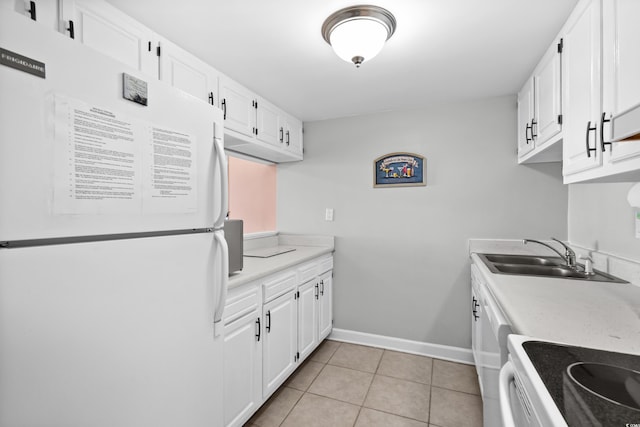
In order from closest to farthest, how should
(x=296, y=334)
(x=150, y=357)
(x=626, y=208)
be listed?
1. (x=150, y=357)
2. (x=626, y=208)
3. (x=296, y=334)

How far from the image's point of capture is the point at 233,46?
1756 millimetres

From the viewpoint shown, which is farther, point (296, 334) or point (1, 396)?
point (296, 334)

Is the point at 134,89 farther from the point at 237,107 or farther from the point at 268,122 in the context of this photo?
the point at 268,122

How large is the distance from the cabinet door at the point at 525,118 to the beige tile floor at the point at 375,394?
181 centimetres

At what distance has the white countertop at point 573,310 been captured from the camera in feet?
3.05

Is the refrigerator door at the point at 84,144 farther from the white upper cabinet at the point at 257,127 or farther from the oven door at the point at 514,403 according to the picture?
the oven door at the point at 514,403

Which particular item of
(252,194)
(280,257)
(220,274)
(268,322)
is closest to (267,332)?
(268,322)

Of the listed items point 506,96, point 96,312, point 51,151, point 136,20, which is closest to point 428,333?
point 506,96

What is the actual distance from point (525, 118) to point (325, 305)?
7.41 feet

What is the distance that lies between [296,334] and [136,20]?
2190mm

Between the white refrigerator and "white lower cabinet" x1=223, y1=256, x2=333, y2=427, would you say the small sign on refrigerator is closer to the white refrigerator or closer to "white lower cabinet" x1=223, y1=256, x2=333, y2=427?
the white refrigerator

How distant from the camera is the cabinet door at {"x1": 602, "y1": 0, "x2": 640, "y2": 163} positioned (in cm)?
94

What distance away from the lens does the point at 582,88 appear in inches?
51.4

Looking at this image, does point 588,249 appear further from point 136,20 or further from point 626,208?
point 136,20
